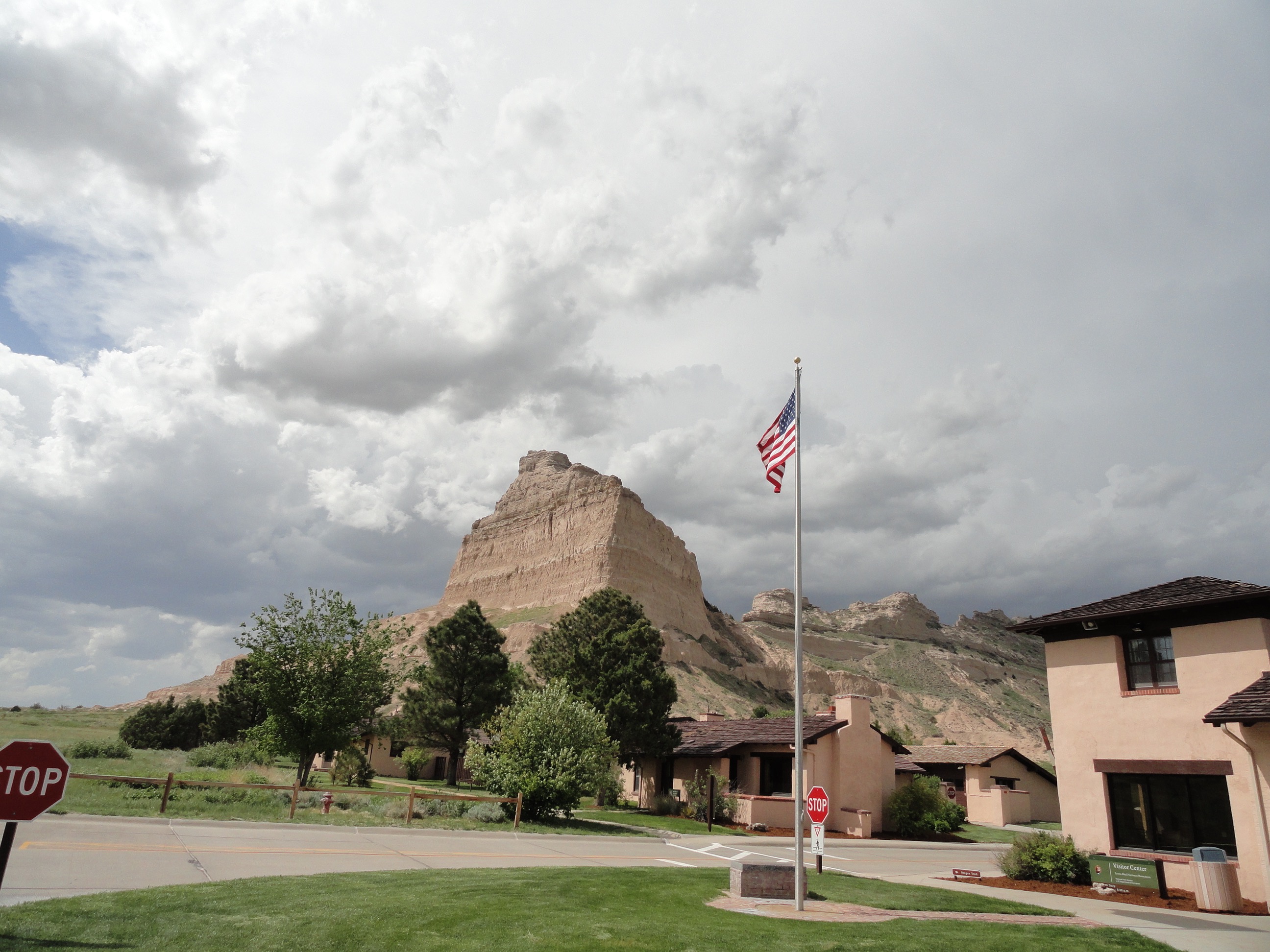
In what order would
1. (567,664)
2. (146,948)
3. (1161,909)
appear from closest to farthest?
(146,948) → (1161,909) → (567,664)

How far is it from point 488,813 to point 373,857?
11.0 m

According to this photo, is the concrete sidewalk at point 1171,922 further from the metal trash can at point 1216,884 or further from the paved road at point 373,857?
the metal trash can at point 1216,884

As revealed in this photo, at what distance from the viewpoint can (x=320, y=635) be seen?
34469mm

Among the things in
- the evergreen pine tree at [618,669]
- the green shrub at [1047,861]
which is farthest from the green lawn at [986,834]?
the green shrub at [1047,861]

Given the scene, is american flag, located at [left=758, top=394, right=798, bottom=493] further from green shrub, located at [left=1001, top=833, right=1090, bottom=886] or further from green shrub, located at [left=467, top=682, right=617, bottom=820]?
green shrub, located at [left=467, top=682, right=617, bottom=820]

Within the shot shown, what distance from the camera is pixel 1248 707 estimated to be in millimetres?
14656

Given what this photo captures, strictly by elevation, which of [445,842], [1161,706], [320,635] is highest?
[320,635]

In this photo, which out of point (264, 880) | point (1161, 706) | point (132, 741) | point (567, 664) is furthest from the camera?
point (132, 741)

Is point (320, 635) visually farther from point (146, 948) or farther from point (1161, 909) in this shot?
point (1161, 909)

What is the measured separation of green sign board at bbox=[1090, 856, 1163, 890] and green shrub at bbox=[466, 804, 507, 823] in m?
18.1

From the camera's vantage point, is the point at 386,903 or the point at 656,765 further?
the point at 656,765

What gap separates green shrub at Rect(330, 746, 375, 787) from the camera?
126 feet

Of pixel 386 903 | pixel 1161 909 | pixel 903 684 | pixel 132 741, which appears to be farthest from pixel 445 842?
pixel 903 684

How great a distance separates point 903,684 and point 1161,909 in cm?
12870
